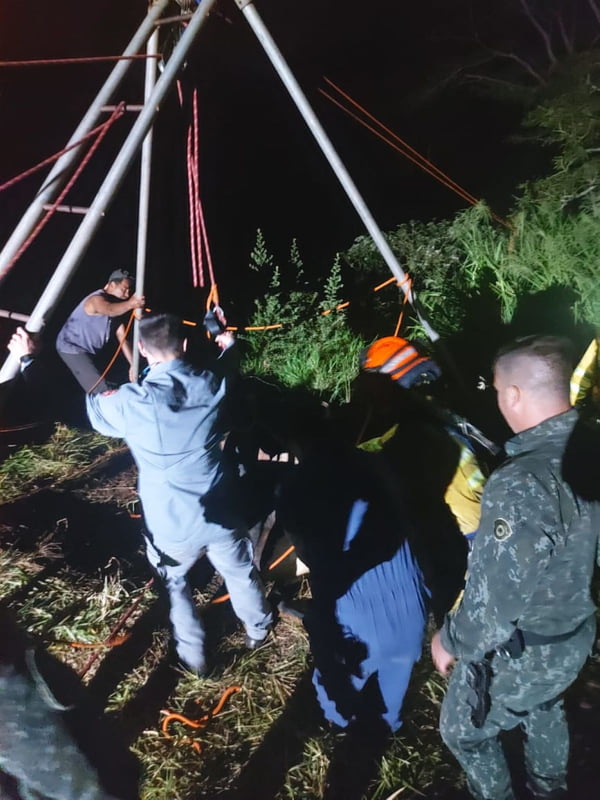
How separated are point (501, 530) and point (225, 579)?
1858 mm

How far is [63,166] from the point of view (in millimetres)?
2617

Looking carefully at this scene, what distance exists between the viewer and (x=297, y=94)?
303 cm

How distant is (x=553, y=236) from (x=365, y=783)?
530 cm

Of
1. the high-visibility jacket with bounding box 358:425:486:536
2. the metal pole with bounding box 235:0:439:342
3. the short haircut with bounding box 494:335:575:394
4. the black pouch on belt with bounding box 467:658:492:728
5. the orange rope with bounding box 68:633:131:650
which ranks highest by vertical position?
the metal pole with bounding box 235:0:439:342

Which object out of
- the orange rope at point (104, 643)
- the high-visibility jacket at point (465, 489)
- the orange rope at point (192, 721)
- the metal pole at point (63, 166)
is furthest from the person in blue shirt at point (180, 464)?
the high-visibility jacket at point (465, 489)

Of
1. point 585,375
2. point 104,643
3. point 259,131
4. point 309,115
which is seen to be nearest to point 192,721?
point 104,643

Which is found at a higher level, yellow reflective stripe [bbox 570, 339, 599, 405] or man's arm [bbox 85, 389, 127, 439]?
man's arm [bbox 85, 389, 127, 439]

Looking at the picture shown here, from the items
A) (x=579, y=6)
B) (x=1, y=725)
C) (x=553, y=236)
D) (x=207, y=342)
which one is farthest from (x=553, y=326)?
(x=579, y=6)

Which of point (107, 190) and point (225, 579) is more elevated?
point (107, 190)

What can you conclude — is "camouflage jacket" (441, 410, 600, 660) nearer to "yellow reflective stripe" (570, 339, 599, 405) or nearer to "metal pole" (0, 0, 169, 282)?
"yellow reflective stripe" (570, 339, 599, 405)

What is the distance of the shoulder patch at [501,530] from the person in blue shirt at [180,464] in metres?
1.51

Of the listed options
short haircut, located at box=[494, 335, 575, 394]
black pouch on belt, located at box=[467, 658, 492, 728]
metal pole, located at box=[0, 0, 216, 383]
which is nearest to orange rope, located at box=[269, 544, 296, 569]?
black pouch on belt, located at box=[467, 658, 492, 728]

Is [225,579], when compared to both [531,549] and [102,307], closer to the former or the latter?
[531,549]

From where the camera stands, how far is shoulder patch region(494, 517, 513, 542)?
173 cm
